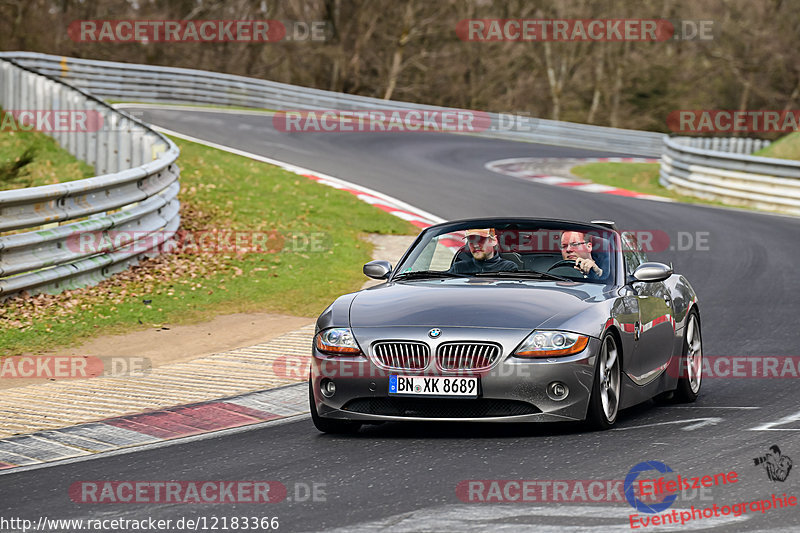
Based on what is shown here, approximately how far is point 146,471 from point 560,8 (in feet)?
176

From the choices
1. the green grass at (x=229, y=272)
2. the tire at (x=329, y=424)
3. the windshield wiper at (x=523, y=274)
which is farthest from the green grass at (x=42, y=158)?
the tire at (x=329, y=424)

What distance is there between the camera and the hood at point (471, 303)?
7105 millimetres

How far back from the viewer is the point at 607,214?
20547mm

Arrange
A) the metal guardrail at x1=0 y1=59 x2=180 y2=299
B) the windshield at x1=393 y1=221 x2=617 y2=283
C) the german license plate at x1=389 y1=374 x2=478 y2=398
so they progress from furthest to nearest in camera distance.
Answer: the metal guardrail at x1=0 y1=59 x2=180 y2=299
the windshield at x1=393 y1=221 x2=617 y2=283
the german license plate at x1=389 y1=374 x2=478 y2=398

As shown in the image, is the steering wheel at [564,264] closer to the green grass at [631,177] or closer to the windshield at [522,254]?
the windshield at [522,254]

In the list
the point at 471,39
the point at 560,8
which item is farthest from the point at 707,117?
the point at 471,39

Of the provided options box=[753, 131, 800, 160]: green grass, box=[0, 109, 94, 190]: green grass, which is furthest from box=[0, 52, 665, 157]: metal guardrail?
box=[0, 109, 94, 190]: green grass

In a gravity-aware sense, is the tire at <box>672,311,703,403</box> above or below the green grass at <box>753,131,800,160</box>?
above

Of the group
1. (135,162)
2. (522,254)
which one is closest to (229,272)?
(135,162)

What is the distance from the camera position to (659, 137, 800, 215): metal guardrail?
23516mm

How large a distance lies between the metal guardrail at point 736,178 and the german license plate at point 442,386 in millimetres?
17970

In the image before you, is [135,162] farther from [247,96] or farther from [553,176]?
[247,96]

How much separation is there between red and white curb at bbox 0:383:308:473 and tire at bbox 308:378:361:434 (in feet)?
2.46

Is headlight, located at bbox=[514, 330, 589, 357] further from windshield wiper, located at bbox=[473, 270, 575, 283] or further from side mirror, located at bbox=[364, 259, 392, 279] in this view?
side mirror, located at bbox=[364, 259, 392, 279]
